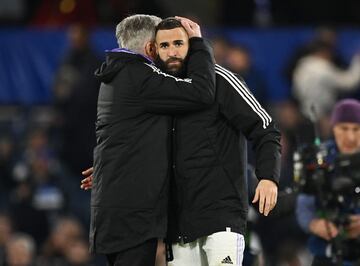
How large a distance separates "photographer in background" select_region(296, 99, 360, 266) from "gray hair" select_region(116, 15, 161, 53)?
2.21m

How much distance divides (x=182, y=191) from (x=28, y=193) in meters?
6.71

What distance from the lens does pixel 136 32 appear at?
8555 millimetres

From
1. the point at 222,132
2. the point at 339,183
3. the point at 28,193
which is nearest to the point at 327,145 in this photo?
the point at 339,183

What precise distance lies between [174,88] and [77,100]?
6898mm

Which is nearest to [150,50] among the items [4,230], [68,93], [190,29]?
[190,29]

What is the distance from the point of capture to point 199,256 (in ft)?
28.1

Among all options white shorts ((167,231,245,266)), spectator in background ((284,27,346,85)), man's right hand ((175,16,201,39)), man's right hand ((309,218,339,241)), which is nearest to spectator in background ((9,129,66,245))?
spectator in background ((284,27,346,85))

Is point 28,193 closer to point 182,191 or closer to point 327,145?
point 327,145

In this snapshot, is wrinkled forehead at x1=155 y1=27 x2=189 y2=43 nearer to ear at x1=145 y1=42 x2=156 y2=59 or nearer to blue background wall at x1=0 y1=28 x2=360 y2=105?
ear at x1=145 y1=42 x2=156 y2=59

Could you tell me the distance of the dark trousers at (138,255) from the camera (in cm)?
830

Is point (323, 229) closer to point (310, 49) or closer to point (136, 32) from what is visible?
point (136, 32)

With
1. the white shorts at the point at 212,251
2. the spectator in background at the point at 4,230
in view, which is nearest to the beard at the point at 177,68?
the white shorts at the point at 212,251

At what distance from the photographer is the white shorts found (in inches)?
332

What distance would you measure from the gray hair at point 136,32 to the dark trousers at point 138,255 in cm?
125
